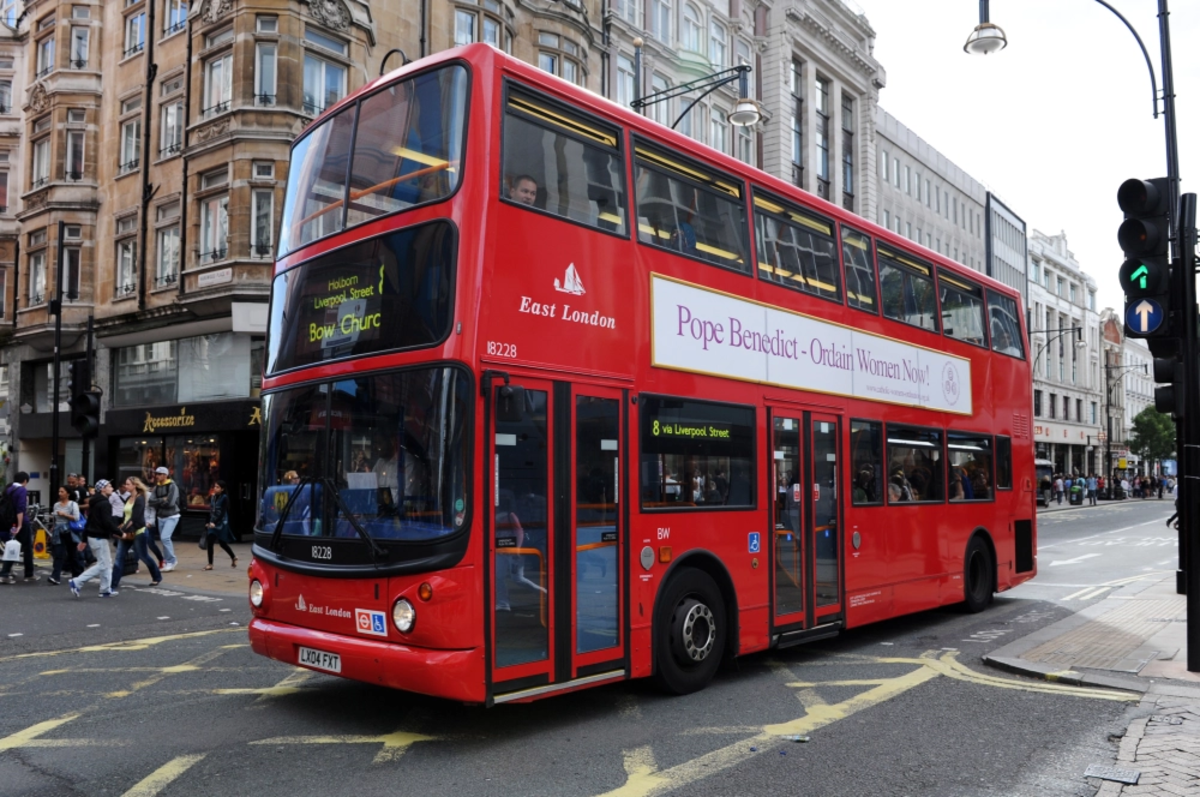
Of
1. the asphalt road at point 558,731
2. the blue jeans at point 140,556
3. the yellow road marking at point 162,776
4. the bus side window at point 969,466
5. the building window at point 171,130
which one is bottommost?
the asphalt road at point 558,731

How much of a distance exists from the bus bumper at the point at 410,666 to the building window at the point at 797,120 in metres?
39.5

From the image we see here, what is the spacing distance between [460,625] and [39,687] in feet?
14.0

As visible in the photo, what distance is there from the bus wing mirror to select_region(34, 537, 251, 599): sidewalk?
8.22m

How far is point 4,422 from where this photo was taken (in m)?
33.8

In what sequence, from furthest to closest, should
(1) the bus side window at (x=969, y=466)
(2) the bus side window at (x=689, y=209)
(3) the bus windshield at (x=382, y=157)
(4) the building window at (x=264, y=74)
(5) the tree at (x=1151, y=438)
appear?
(5) the tree at (x=1151, y=438), (4) the building window at (x=264, y=74), (1) the bus side window at (x=969, y=466), (2) the bus side window at (x=689, y=209), (3) the bus windshield at (x=382, y=157)

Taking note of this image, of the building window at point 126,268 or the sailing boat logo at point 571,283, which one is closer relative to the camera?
the sailing boat logo at point 571,283

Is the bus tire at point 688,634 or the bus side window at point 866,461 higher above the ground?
the bus side window at point 866,461

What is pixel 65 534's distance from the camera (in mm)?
16406

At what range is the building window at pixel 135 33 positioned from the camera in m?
27.5

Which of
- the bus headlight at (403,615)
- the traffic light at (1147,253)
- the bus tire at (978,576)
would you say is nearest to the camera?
the bus headlight at (403,615)

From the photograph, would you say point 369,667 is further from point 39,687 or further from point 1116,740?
point 1116,740

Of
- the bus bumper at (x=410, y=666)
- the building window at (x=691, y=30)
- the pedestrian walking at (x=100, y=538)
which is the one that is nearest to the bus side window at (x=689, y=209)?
the bus bumper at (x=410, y=666)

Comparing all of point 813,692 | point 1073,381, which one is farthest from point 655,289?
point 1073,381

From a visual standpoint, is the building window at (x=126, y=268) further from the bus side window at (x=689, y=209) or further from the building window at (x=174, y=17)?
the bus side window at (x=689, y=209)
